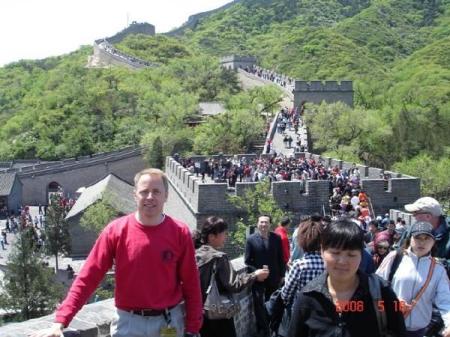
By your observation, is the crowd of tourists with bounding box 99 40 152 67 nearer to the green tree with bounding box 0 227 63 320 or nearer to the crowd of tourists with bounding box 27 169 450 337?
the green tree with bounding box 0 227 63 320

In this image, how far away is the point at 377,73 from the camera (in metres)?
78.6

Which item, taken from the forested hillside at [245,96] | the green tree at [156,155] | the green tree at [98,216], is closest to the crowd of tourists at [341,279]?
the green tree at [98,216]

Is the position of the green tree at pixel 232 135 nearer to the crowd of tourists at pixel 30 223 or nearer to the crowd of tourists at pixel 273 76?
the crowd of tourists at pixel 30 223

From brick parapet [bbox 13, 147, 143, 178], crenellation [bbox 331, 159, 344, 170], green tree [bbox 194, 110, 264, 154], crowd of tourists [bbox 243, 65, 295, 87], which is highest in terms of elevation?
crowd of tourists [bbox 243, 65, 295, 87]

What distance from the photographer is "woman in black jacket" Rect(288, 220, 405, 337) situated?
324cm

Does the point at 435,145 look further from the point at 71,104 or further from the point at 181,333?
the point at 181,333

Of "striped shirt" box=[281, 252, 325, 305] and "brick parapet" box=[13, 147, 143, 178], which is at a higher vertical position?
"striped shirt" box=[281, 252, 325, 305]

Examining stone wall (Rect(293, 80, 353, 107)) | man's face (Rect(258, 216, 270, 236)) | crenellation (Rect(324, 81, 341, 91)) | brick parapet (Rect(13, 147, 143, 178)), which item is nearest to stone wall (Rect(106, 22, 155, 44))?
stone wall (Rect(293, 80, 353, 107))

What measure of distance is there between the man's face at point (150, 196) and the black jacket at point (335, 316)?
3.01ft

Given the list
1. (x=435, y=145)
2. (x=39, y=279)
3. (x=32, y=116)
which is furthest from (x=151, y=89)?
(x=39, y=279)

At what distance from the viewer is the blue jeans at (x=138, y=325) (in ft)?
12.2

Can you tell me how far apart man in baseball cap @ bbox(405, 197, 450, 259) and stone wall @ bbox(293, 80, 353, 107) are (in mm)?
45078

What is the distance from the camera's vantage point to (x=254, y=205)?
1922 centimetres
